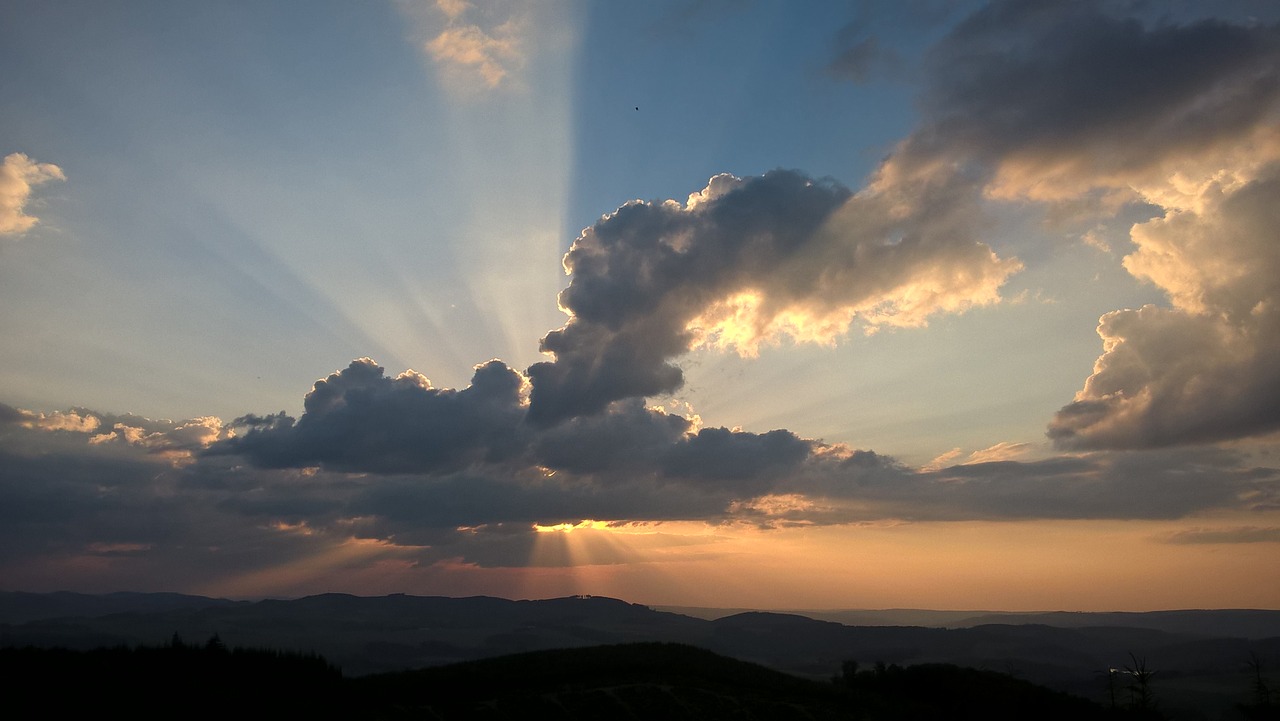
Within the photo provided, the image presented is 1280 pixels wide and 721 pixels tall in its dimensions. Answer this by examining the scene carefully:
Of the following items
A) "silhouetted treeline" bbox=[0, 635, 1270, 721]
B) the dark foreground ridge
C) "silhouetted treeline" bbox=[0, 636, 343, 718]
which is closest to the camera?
"silhouetted treeline" bbox=[0, 636, 343, 718]

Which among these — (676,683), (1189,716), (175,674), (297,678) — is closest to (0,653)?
(175,674)

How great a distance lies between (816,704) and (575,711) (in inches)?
1025

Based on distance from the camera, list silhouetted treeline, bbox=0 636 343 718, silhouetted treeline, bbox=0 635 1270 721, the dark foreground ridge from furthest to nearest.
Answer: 1. the dark foreground ridge
2. silhouetted treeline, bbox=0 635 1270 721
3. silhouetted treeline, bbox=0 636 343 718

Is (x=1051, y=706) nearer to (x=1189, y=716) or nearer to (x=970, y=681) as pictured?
(x=970, y=681)

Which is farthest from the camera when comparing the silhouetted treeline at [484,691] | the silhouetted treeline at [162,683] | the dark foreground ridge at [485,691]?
the dark foreground ridge at [485,691]

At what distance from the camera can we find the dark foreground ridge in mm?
66188

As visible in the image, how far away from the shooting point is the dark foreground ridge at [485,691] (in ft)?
217

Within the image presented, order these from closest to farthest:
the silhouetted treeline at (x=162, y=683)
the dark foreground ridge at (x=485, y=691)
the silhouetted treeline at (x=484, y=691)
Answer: the silhouetted treeline at (x=162, y=683) → the silhouetted treeline at (x=484, y=691) → the dark foreground ridge at (x=485, y=691)

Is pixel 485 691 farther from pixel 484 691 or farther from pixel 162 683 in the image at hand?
pixel 162 683

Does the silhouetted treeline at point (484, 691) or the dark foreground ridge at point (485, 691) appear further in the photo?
the dark foreground ridge at point (485, 691)

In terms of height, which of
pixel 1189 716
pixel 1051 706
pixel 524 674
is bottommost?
pixel 1189 716

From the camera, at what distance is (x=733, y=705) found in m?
75.9

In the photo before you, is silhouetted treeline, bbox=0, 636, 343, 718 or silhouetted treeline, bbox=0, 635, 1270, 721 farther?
silhouetted treeline, bbox=0, 635, 1270, 721

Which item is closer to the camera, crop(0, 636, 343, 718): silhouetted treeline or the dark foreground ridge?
crop(0, 636, 343, 718): silhouetted treeline
